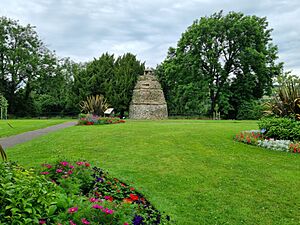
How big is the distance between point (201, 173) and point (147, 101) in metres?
27.3

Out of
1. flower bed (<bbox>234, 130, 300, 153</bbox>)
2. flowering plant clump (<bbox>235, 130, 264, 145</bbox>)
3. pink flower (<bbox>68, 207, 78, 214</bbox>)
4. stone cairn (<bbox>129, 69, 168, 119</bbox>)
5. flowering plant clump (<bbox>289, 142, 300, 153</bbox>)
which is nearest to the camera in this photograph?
pink flower (<bbox>68, 207, 78, 214</bbox>)

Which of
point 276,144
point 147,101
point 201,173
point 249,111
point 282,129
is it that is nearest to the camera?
point 201,173

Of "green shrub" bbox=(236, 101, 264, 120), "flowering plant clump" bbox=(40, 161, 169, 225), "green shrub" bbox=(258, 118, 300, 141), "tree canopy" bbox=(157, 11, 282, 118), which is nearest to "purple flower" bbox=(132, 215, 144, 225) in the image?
"flowering plant clump" bbox=(40, 161, 169, 225)

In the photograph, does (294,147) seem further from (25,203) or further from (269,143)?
(25,203)

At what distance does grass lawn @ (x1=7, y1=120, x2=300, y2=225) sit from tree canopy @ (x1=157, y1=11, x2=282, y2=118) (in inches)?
880

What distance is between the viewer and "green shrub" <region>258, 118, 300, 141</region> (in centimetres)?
858

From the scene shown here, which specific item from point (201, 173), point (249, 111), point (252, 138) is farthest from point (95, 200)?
point (249, 111)

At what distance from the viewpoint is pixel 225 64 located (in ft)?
105

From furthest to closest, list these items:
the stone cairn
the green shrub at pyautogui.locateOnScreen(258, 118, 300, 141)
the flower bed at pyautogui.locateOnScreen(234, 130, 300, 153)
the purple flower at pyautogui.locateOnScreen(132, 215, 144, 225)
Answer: the stone cairn < the green shrub at pyautogui.locateOnScreen(258, 118, 300, 141) < the flower bed at pyautogui.locateOnScreen(234, 130, 300, 153) < the purple flower at pyautogui.locateOnScreen(132, 215, 144, 225)

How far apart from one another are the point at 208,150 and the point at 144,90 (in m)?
25.6

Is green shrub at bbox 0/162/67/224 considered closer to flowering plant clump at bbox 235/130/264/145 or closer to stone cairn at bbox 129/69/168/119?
flowering plant clump at bbox 235/130/264/145

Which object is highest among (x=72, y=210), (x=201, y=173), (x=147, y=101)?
(x=147, y=101)

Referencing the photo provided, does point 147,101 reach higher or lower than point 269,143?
higher

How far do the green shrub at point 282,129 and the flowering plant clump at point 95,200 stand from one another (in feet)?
21.1
